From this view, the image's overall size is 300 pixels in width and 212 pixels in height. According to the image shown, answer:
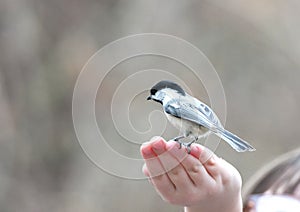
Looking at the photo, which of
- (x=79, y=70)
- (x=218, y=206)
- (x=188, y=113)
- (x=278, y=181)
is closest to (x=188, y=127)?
(x=188, y=113)

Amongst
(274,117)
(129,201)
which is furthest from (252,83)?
(129,201)

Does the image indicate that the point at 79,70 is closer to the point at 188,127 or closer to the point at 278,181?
the point at 278,181

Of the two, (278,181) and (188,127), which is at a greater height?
(278,181)

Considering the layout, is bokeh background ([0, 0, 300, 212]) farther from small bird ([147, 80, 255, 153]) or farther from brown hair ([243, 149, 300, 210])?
Answer: small bird ([147, 80, 255, 153])

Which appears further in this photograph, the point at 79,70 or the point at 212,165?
the point at 79,70

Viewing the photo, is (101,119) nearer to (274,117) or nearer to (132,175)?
(132,175)

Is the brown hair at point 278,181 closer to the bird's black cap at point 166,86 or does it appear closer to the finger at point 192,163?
the finger at point 192,163
